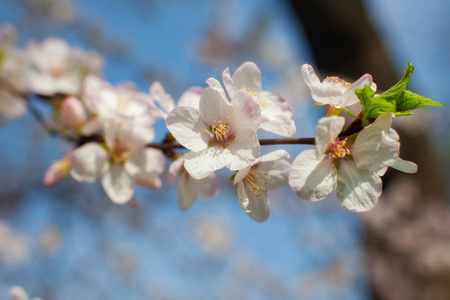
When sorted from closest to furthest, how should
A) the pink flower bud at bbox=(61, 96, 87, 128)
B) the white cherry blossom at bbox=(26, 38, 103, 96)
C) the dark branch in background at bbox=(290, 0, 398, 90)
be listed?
1. the pink flower bud at bbox=(61, 96, 87, 128)
2. the white cherry blossom at bbox=(26, 38, 103, 96)
3. the dark branch in background at bbox=(290, 0, 398, 90)

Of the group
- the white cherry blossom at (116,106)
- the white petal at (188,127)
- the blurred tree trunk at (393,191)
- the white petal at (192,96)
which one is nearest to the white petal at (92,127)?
the white cherry blossom at (116,106)

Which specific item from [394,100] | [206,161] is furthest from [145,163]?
[394,100]

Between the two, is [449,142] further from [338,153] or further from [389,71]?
[338,153]

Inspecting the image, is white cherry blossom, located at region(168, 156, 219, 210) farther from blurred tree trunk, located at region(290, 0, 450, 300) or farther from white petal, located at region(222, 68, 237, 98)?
blurred tree trunk, located at region(290, 0, 450, 300)

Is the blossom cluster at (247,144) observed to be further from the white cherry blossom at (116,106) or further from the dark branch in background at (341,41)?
the dark branch in background at (341,41)

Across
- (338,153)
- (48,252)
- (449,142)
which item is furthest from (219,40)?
(449,142)

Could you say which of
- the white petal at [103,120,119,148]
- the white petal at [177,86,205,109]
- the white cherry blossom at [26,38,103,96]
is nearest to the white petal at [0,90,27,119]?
the white cherry blossom at [26,38,103,96]

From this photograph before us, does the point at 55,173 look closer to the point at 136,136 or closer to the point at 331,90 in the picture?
the point at 136,136
